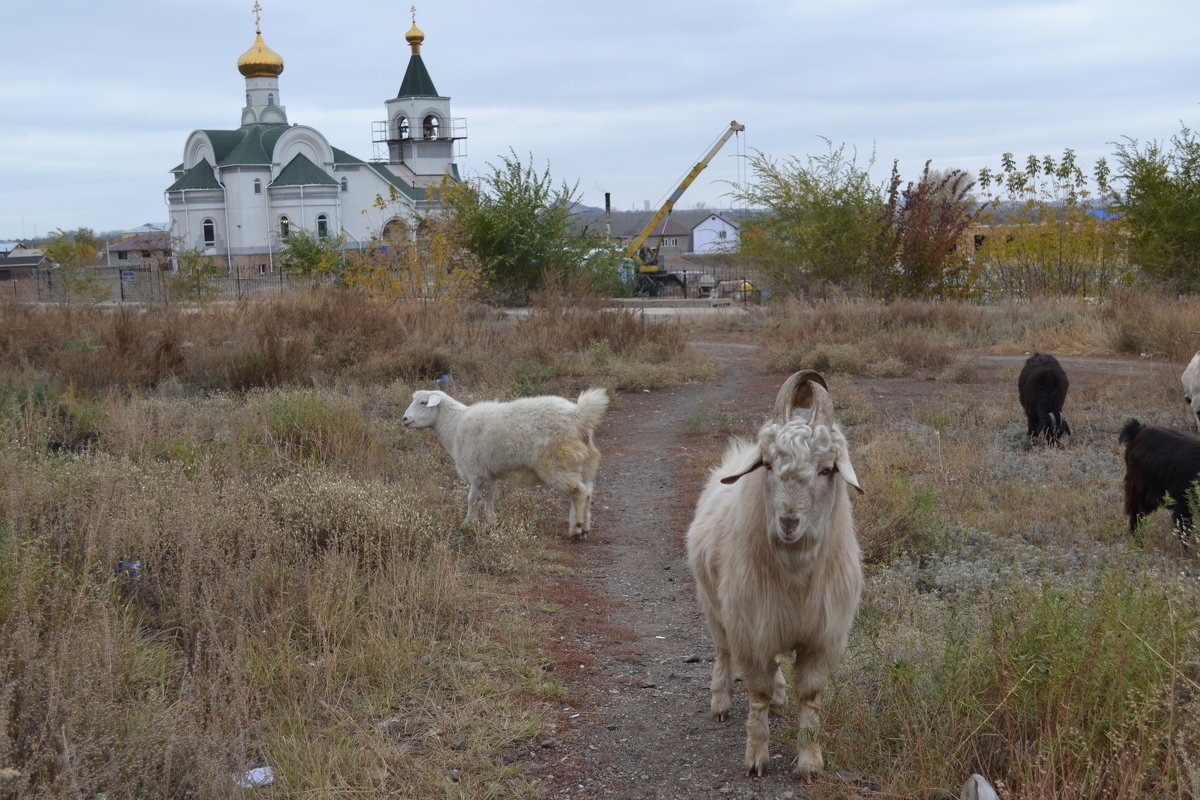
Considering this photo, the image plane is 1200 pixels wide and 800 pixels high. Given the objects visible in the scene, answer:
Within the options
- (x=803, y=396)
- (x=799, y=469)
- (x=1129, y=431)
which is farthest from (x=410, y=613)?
(x=1129, y=431)

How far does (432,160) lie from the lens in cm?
6938

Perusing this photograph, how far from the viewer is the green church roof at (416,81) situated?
69.0 metres

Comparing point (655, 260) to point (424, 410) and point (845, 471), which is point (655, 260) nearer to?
point (424, 410)

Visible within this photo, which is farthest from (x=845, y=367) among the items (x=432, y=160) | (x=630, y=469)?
(x=432, y=160)

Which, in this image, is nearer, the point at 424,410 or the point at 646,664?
the point at 646,664

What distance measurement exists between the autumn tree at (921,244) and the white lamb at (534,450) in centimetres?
2109

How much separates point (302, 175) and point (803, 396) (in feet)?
196

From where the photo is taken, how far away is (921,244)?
28.2 m

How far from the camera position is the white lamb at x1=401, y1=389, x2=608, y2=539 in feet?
28.4

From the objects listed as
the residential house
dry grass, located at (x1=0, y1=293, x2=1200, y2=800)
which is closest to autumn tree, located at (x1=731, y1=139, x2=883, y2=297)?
dry grass, located at (x1=0, y1=293, x2=1200, y2=800)

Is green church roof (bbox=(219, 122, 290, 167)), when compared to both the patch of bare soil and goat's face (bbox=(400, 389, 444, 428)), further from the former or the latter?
goat's face (bbox=(400, 389, 444, 428))

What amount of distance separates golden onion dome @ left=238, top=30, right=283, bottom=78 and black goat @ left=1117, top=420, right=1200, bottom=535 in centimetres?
6485

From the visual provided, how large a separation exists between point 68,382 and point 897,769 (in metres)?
12.2

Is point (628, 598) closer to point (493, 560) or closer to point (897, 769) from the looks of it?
point (493, 560)
